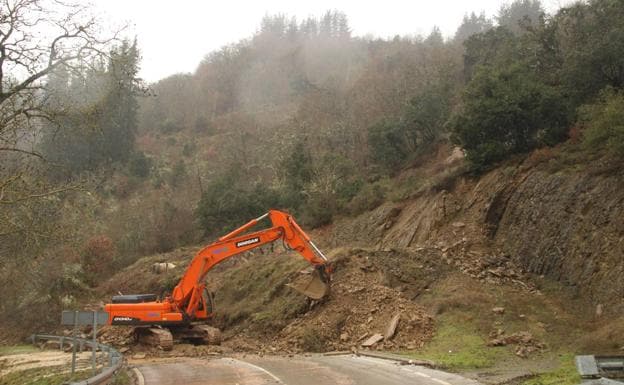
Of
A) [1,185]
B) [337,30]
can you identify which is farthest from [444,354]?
[337,30]

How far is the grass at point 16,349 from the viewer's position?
1022 inches

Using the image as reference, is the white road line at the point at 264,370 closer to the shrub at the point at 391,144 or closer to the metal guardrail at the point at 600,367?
the metal guardrail at the point at 600,367

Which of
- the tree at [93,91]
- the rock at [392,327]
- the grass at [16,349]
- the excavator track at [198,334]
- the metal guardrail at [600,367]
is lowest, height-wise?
the grass at [16,349]

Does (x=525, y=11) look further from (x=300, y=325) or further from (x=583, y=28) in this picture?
(x=300, y=325)

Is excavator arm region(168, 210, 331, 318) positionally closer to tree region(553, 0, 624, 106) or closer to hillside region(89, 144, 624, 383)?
hillside region(89, 144, 624, 383)

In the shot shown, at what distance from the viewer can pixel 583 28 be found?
30.2 meters

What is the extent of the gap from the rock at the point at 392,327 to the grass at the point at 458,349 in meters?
1.25

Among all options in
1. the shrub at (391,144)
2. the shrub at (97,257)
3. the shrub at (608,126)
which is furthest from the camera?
the shrub at (391,144)

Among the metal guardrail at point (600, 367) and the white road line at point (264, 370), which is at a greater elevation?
the metal guardrail at point (600, 367)

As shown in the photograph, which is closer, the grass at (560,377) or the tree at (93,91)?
the grass at (560,377)

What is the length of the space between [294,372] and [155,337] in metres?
8.44

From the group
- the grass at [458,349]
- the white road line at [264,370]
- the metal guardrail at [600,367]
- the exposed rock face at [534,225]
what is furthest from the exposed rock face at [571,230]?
the white road line at [264,370]

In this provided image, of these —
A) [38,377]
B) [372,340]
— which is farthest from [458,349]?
[38,377]

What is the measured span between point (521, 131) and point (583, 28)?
278 inches
